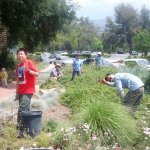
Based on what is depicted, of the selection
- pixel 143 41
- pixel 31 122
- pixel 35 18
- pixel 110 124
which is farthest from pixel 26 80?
pixel 143 41

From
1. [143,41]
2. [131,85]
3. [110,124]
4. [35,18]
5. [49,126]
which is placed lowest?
[49,126]

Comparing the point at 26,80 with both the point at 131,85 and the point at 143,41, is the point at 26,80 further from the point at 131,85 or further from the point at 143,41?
the point at 143,41

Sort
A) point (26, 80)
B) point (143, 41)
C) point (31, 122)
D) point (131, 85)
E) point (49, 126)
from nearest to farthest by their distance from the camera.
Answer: point (31, 122) → point (26, 80) → point (49, 126) → point (131, 85) → point (143, 41)

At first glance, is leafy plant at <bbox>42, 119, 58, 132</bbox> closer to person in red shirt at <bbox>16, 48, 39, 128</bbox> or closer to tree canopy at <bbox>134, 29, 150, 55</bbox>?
person in red shirt at <bbox>16, 48, 39, 128</bbox>

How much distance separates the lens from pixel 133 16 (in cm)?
6353

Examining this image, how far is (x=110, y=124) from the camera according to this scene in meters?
3.63

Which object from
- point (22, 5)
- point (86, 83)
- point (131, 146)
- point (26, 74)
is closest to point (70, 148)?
point (131, 146)

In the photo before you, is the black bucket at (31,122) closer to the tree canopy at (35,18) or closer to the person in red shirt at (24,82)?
the person in red shirt at (24,82)

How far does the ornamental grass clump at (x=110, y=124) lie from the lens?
11.5ft

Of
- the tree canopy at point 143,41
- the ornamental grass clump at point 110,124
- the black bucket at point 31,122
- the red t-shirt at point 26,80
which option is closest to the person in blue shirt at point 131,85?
the ornamental grass clump at point 110,124

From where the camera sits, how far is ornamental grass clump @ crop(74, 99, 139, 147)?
3509 mm

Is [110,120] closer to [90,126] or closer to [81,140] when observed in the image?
[90,126]

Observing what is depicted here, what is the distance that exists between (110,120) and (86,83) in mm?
4827

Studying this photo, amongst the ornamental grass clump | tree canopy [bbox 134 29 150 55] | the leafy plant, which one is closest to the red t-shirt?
the leafy plant
